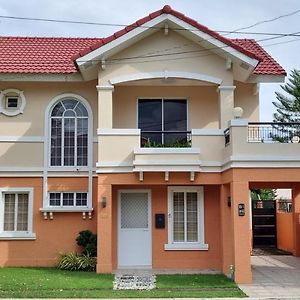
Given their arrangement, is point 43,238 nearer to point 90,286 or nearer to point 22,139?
point 22,139

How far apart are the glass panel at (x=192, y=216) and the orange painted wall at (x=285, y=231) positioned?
5.73m

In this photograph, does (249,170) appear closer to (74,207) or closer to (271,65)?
(271,65)

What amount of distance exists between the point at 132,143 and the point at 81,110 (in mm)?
2831

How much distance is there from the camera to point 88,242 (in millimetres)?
15273

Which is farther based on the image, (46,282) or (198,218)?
(198,218)

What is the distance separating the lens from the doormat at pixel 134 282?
12096 mm

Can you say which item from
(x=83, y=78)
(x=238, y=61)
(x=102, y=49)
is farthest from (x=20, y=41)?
(x=238, y=61)

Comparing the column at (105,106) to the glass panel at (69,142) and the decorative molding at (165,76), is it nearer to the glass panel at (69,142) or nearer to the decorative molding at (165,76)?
the decorative molding at (165,76)

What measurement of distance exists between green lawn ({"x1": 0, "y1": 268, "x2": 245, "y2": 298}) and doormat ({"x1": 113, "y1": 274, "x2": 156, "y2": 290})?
0.17 metres

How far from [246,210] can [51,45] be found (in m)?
9.70

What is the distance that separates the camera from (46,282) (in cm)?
1238

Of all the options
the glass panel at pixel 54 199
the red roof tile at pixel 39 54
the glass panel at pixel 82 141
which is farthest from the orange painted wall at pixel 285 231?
the red roof tile at pixel 39 54

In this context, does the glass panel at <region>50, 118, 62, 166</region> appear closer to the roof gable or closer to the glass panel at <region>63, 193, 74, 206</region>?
the glass panel at <region>63, 193, 74, 206</region>

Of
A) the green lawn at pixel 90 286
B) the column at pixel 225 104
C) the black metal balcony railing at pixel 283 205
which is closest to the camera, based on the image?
the green lawn at pixel 90 286
